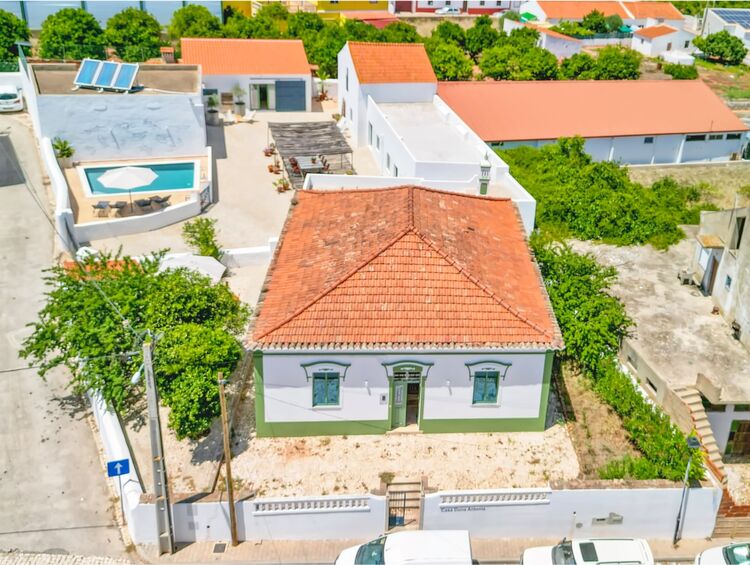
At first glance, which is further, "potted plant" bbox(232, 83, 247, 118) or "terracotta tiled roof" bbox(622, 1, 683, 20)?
"terracotta tiled roof" bbox(622, 1, 683, 20)

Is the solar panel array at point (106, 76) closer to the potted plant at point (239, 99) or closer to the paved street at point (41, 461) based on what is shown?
the potted plant at point (239, 99)

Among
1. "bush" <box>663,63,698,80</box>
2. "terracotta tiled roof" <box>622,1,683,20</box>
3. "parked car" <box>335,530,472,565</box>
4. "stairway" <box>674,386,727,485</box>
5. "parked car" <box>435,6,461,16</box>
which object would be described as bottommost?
"parked car" <box>335,530,472,565</box>

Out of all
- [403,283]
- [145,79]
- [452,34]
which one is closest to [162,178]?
[145,79]

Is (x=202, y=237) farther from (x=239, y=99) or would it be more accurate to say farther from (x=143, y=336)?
(x=239, y=99)

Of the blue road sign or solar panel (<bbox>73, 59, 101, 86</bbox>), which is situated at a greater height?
solar panel (<bbox>73, 59, 101, 86</bbox>)

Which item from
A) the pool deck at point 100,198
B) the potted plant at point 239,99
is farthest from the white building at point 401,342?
the potted plant at point 239,99

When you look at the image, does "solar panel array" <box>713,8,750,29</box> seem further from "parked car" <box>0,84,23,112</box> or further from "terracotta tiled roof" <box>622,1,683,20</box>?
"parked car" <box>0,84,23,112</box>

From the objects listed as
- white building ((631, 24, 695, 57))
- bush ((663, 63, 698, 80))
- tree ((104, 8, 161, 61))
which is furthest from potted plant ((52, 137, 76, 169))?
white building ((631, 24, 695, 57))
